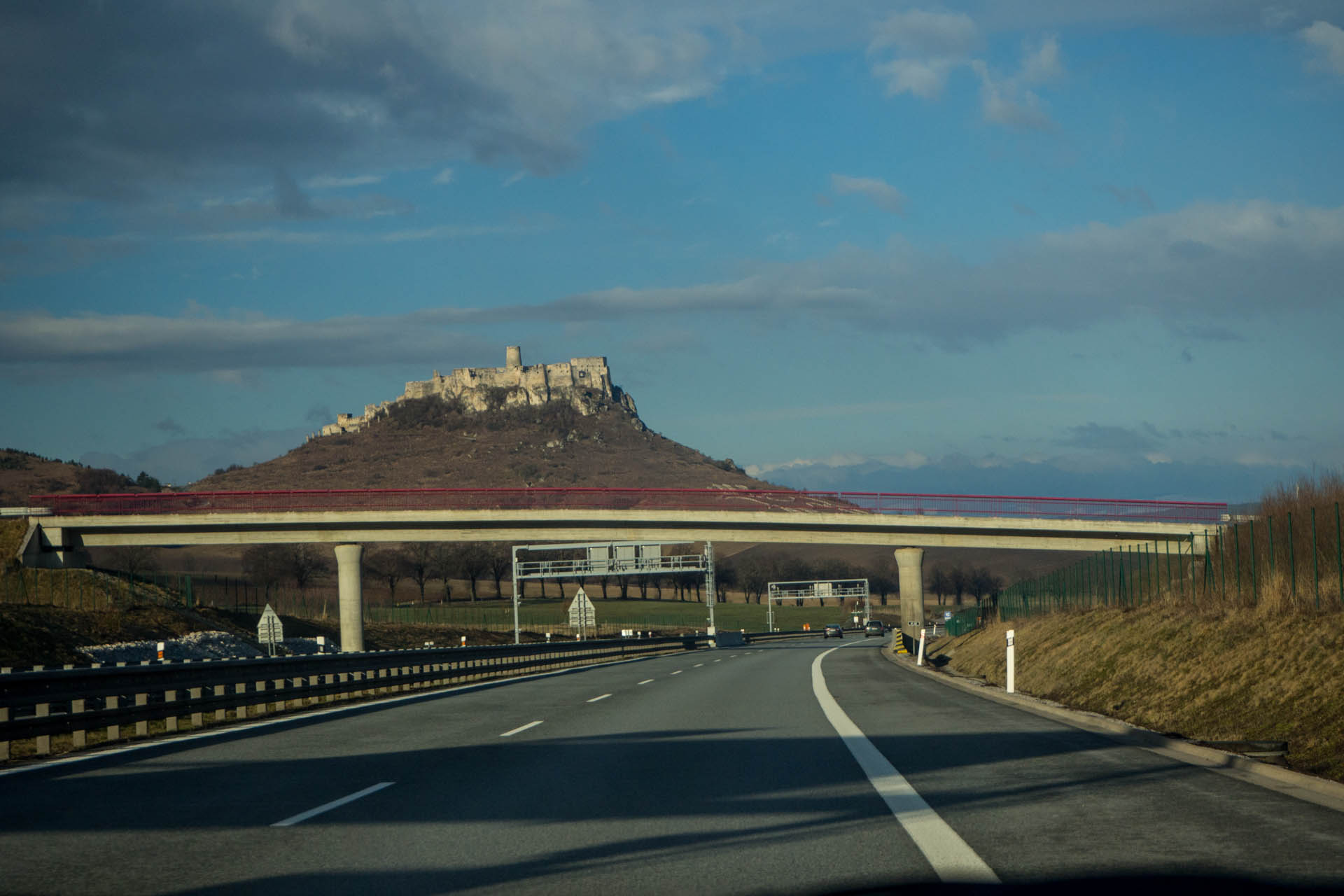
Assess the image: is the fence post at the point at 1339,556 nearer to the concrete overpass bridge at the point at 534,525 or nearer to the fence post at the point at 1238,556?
the fence post at the point at 1238,556

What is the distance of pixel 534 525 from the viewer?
69.6 metres

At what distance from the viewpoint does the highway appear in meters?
6.83

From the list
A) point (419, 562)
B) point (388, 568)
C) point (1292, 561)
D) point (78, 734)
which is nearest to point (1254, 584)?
point (1292, 561)

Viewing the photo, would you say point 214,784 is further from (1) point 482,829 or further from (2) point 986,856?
(2) point 986,856

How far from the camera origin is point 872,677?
2930 centimetres

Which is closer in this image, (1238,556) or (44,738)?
(44,738)

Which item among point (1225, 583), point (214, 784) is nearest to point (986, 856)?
point (214, 784)

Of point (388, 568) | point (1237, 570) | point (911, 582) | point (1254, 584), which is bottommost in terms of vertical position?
point (388, 568)

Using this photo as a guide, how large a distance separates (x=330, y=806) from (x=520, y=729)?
688 cm

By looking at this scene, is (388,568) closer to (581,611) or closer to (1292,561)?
(581,611)

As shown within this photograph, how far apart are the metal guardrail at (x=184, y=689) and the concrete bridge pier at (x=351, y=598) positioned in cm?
3479

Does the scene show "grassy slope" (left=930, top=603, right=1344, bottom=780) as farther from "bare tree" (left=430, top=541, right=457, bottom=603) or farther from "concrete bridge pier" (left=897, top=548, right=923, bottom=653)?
"bare tree" (left=430, top=541, right=457, bottom=603)

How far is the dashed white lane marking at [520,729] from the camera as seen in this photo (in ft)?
50.5

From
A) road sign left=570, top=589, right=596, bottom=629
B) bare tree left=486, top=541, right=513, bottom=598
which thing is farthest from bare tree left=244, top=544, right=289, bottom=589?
road sign left=570, top=589, right=596, bottom=629
